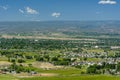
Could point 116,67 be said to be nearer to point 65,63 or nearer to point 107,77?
point 65,63

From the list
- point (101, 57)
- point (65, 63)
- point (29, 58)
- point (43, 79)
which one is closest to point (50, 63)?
point (65, 63)

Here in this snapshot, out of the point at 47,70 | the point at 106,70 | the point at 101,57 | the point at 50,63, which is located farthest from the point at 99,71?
the point at 101,57

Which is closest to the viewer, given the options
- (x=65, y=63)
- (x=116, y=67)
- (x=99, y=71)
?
(x=99, y=71)

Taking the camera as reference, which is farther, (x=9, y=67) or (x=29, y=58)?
(x=29, y=58)

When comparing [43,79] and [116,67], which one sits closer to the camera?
[43,79]

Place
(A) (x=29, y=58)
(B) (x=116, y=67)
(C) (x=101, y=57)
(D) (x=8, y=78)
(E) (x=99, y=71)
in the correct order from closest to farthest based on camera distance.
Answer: (D) (x=8, y=78) → (E) (x=99, y=71) → (B) (x=116, y=67) → (A) (x=29, y=58) → (C) (x=101, y=57)

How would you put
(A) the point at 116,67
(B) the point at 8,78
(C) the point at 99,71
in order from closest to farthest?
(B) the point at 8,78 → (C) the point at 99,71 → (A) the point at 116,67

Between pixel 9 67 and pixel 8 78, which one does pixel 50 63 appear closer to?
pixel 9 67

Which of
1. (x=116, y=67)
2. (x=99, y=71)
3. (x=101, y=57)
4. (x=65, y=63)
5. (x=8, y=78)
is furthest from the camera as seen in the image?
(x=101, y=57)
